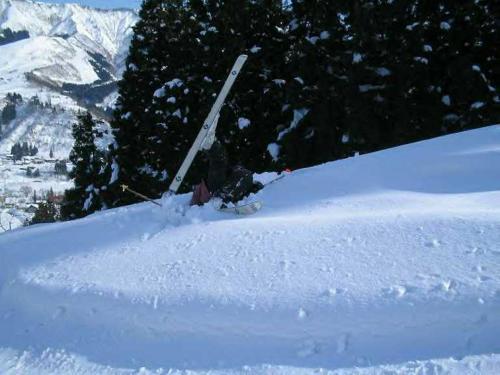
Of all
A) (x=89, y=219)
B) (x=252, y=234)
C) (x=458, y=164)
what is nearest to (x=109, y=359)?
(x=252, y=234)

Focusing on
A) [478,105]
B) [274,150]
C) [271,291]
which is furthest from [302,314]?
[274,150]

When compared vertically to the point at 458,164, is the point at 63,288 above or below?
below

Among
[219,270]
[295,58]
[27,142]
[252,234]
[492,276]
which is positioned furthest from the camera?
[27,142]

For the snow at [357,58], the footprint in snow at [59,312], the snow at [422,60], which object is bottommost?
the footprint in snow at [59,312]

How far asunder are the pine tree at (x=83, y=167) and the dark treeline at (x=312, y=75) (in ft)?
17.3

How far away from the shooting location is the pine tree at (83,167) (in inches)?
1048

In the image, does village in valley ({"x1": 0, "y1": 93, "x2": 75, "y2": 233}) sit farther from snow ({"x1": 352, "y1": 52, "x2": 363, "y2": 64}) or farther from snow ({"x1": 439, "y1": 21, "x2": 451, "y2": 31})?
snow ({"x1": 439, "y1": 21, "x2": 451, "y2": 31})

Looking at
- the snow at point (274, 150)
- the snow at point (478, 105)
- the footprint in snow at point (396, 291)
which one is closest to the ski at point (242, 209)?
the footprint in snow at point (396, 291)

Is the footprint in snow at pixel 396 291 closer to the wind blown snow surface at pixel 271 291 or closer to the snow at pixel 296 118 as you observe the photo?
the wind blown snow surface at pixel 271 291

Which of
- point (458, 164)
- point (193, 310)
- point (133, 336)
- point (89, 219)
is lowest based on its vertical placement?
point (133, 336)

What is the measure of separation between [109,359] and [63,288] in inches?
62.0

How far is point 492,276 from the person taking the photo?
172 inches

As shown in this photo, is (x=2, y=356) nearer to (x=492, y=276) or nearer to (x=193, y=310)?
(x=193, y=310)

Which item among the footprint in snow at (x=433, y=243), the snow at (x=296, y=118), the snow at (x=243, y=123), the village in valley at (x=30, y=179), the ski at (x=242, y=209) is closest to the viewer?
the footprint in snow at (x=433, y=243)
